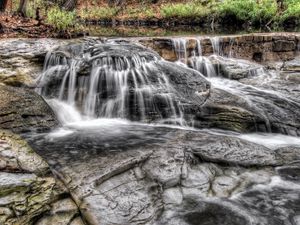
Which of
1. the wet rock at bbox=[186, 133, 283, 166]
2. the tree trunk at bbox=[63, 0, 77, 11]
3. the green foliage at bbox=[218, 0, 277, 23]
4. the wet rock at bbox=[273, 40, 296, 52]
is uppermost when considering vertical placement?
the tree trunk at bbox=[63, 0, 77, 11]

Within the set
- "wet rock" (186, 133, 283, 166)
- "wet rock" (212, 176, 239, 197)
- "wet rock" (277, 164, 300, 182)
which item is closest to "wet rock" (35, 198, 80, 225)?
"wet rock" (212, 176, 239, 197)

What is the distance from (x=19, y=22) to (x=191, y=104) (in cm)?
714

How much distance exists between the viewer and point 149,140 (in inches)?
228

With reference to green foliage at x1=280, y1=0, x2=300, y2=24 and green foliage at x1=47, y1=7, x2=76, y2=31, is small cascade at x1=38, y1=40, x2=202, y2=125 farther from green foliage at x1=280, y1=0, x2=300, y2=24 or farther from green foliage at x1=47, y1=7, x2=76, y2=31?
green foliage at x1=280, y1=0, x2=300, y2=24

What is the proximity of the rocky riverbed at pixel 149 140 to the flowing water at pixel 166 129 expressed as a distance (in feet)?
0.07

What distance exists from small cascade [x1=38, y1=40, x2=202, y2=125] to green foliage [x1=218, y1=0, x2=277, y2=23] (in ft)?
39.0

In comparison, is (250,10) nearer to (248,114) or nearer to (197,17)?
(197,17)

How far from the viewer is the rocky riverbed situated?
13.0 ft

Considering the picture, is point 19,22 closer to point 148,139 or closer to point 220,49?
point 220,49

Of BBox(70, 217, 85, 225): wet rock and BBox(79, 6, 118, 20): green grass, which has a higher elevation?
BBox(79, 6, 118, 20): green grass

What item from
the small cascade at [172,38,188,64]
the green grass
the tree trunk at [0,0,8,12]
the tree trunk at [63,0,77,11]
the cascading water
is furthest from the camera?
the green grass

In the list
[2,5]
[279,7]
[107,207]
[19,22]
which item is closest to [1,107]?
[107,207]

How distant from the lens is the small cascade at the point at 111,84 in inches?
283

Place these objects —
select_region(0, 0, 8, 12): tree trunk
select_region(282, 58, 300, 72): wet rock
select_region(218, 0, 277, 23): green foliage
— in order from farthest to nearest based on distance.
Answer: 1. select_region(218, 0, 277, 23): green foliage
2. select_region(0, 0, 8, 12): tree trunk
3. select_region(282, 58, 300, 72): wet rock
